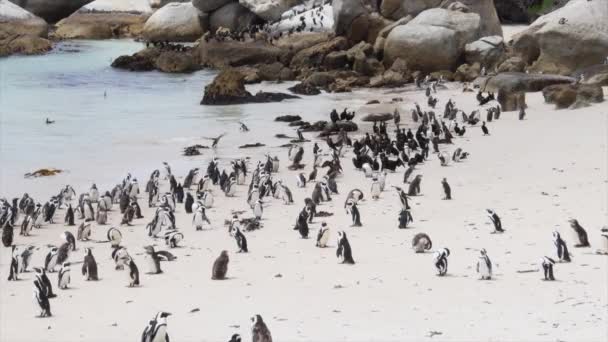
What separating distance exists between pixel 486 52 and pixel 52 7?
32.8 meters

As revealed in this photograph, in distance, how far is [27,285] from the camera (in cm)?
1010

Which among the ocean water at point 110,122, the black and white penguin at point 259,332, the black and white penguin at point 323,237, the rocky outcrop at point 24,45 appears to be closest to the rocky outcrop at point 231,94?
the ocean water at point 110,122

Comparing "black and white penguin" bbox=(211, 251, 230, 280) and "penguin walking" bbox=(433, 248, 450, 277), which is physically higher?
"penguin walking" bbox=(433, 248, 450, 277)

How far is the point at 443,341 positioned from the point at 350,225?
4860mm

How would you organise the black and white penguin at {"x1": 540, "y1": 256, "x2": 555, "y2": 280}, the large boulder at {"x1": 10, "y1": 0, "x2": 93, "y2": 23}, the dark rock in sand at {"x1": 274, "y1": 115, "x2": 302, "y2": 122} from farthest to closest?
the large boulder at {"x1": 10, "y1": 0, "x2": 93, "y2": 23}
the dark rock in sand at {"x1": 274, "y1": 115, "x2": 302, "y2": 122}
the black and white penguin at {"x1": 540, "y1": 256, "x2": 555, "y2": 280}

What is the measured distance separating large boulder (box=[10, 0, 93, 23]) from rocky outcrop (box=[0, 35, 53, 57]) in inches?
377

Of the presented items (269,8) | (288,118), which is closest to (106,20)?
(269,8)

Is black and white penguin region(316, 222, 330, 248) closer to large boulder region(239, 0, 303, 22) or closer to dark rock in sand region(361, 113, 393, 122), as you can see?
dark rock in sand region(361, 113, 393, 122)

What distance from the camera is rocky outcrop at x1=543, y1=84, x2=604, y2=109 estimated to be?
21719 mm

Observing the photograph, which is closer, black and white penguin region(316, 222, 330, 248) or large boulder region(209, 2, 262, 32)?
black and white penguin region(316, 222, 330, 248)

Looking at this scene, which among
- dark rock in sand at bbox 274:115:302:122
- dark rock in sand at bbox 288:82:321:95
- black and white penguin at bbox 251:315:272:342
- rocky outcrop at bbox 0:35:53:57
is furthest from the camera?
rocky outcrop at bbox 0:35:53:57

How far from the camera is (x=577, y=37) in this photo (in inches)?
1088

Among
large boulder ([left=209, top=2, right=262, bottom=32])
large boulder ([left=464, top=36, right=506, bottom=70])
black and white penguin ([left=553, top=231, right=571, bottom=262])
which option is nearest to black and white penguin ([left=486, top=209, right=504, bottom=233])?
black and white penguin ([left=553, top=231, right=571, bottom=262])

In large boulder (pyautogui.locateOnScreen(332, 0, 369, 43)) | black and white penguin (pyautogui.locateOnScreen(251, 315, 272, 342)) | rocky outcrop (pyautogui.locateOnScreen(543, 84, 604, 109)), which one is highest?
large boulder (pyautogui.locateOnScreen(332, 0, 369, 43))
